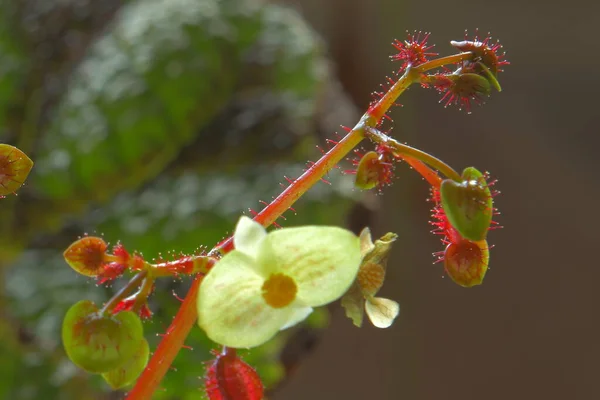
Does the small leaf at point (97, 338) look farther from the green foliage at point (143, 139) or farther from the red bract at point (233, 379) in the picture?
the green foliage at point (143, 139)

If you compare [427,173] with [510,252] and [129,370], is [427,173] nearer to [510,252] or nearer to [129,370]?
[129,370]

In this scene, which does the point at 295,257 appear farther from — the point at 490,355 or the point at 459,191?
the point at 490,355

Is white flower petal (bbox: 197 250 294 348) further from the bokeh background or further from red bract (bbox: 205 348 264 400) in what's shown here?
the bokeh background

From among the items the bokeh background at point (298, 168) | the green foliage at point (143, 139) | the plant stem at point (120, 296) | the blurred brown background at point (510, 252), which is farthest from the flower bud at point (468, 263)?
the blurred brown background at point (510, 252)

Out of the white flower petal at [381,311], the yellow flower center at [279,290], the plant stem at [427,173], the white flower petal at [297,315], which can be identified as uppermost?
the plant stem at [427,173]

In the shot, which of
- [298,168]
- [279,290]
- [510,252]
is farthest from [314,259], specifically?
[510,252]
